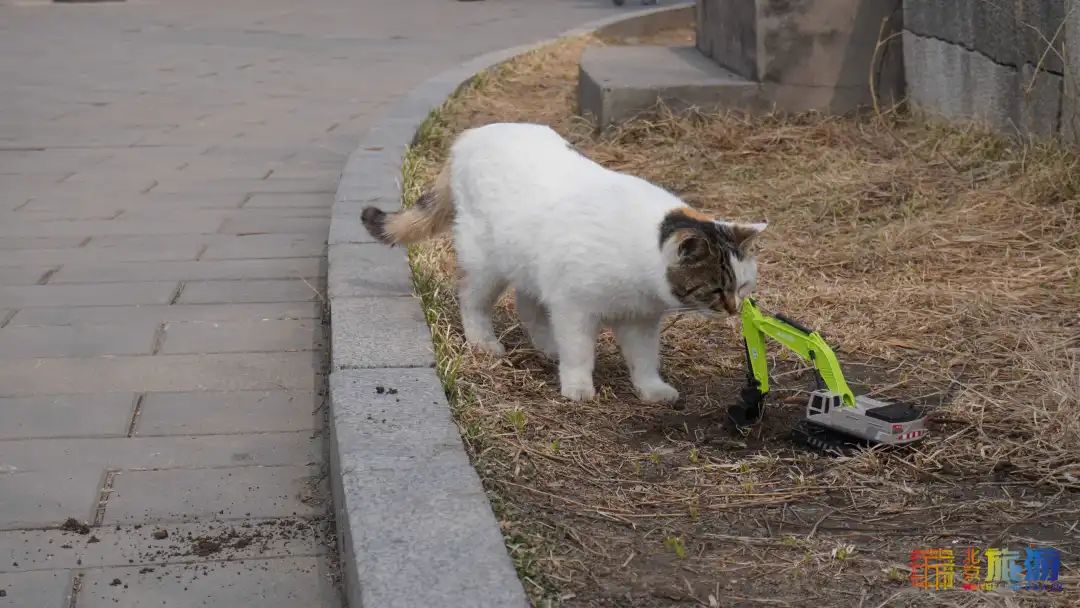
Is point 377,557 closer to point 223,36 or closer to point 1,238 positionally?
point 1,238

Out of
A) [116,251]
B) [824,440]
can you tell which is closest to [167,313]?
[116,251]

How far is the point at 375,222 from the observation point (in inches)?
186

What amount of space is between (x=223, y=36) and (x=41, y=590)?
11914 millimetres

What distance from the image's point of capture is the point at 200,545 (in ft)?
10.2

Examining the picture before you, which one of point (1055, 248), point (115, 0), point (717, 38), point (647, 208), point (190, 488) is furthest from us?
point (115, 0)

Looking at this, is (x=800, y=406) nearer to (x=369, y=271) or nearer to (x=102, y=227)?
(x=369, y=271)

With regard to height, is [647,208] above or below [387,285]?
above

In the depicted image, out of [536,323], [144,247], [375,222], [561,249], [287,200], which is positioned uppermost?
[561,249]

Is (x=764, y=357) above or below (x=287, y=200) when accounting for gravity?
above

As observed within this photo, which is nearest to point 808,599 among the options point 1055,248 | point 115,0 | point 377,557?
point 377,557

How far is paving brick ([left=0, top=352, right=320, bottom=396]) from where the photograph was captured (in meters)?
4.11

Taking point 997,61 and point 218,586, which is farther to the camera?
point 997,61

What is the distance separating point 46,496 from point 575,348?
1.52m

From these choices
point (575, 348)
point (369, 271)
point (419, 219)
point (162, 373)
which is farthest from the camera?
point (369, 271)
